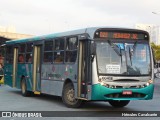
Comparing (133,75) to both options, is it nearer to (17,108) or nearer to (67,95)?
(67,95)

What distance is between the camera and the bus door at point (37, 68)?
17.6 m

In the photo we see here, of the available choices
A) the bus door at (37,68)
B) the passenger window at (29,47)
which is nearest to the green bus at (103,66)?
the bus door at (37,68)

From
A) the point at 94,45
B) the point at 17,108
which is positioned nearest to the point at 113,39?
the point at 94,45

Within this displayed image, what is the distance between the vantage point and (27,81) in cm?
1903

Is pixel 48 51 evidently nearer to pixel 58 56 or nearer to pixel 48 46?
pixel 48 46

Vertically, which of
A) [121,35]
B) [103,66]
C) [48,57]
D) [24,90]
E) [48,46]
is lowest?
[24,90]

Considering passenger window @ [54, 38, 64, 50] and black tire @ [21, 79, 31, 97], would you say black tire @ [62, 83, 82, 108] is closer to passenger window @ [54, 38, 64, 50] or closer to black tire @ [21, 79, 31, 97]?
passenger window @ [54, 38, 64, 50]

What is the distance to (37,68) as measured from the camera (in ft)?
58.7

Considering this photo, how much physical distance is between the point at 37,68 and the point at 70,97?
387cm

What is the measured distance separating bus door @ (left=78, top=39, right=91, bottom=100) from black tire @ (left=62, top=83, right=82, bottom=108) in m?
0.52

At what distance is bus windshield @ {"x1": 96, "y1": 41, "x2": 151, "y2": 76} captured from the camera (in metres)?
13.1

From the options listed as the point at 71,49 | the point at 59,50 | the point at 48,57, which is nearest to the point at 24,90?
the point at 48,57

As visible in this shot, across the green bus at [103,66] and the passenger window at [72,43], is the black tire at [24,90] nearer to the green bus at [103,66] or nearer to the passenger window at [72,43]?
the green bus at [103,66]

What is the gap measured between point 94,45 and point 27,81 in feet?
22.0
